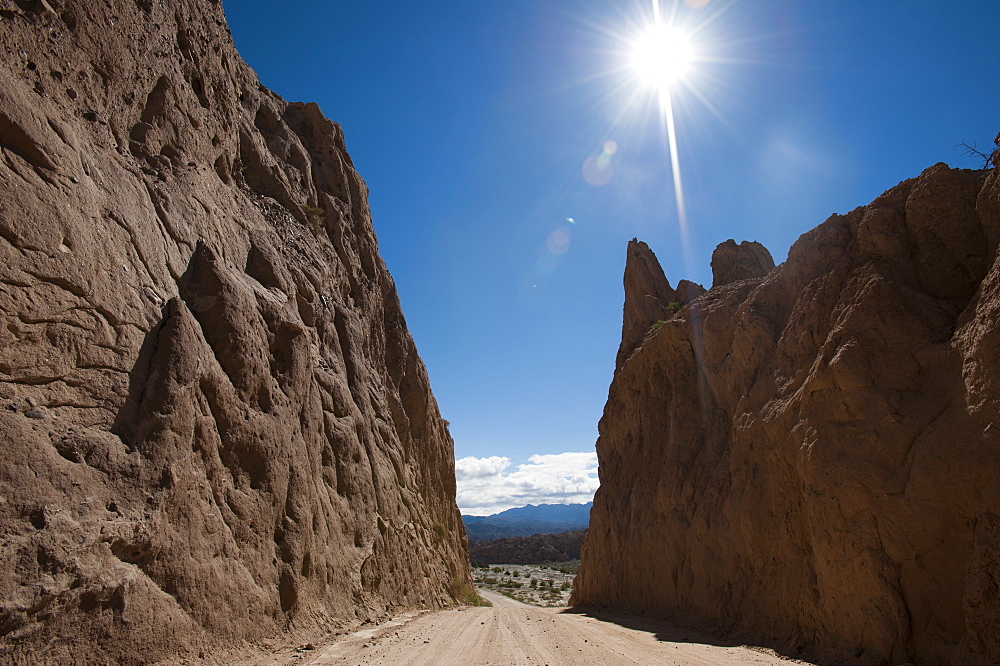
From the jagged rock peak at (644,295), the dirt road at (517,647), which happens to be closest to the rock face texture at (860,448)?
the dirt road at (517,647)

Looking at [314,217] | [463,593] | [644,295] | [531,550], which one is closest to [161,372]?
[314,217]

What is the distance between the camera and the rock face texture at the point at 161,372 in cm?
704

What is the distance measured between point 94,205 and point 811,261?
17686 millimetres

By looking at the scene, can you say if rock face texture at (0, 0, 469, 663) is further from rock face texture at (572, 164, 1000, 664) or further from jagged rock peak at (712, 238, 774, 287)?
jagged rock peak at (712, 238, 774, 287)

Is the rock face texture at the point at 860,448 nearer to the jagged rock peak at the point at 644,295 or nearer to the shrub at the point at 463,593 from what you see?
the shrub at the point at 463,593

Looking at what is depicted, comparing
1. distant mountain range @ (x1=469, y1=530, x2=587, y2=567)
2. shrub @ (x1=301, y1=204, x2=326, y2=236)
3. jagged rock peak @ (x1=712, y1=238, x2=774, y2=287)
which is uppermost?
jagged rock peak @ (x1=712, y1=238, x2=774, y2=287)

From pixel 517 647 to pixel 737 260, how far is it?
22416 mm

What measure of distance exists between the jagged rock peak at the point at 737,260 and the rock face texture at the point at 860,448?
636 cm

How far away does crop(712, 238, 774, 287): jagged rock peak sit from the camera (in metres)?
26.5

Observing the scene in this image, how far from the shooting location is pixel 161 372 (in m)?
9.27

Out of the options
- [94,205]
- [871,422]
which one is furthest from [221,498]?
[871,422]

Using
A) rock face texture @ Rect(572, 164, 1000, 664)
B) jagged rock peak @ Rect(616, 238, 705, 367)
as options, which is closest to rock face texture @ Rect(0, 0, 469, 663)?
rock face texture @ Rect(572, 164, 1000, 664)

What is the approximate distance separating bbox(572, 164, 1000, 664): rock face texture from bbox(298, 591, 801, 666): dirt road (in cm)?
198

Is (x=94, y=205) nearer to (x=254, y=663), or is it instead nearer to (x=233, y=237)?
(x=233, y=237)
